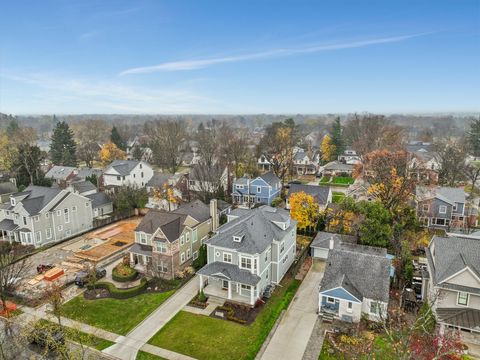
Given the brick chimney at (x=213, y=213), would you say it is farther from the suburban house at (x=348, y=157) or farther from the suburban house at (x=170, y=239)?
the suburban house at (x=348, y=157)

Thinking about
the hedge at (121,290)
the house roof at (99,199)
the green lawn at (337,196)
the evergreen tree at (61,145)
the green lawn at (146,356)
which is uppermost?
the evergreen tree at (61,145)

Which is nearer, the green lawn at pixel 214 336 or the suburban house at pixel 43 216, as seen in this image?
the green lawn at pixel 214 336

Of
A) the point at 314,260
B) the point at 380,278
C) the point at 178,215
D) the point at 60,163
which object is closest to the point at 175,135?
the point at 60,163

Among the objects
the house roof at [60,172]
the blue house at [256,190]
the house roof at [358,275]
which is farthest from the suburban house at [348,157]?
the house roof at [60,172]

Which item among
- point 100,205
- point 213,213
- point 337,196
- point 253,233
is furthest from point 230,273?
point 337,196

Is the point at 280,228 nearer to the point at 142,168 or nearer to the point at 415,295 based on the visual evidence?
the point at 415,295

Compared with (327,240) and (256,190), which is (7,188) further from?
(327,240)
